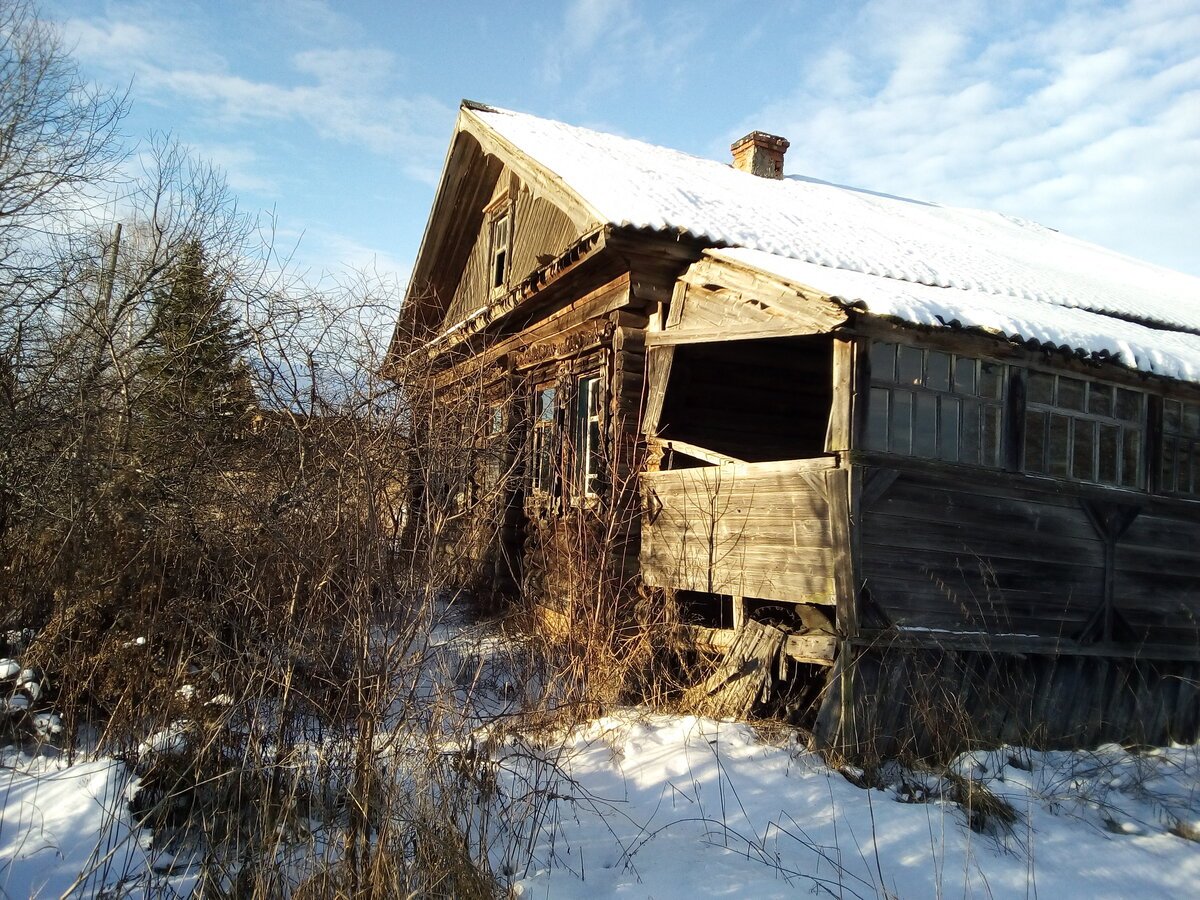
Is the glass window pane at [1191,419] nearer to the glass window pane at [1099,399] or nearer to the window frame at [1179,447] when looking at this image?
the window frame at [1179,447]

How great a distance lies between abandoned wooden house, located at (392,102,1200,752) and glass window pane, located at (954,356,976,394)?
0.06 feet

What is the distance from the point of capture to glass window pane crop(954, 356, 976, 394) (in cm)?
695

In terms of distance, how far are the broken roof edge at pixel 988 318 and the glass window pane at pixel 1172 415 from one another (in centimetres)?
37

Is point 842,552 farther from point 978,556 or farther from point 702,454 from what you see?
point 702,454

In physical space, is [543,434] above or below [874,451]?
above

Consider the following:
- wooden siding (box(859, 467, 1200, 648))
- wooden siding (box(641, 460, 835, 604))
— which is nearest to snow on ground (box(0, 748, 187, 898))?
wooden siding (box(641, 460, 835, 604))

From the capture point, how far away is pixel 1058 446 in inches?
293

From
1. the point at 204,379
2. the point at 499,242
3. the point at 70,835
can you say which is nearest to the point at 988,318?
the point at 70,835

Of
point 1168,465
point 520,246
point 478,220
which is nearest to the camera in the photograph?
point 1168,465

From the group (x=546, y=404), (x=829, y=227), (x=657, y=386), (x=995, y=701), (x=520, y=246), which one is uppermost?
(x=829, y=227)

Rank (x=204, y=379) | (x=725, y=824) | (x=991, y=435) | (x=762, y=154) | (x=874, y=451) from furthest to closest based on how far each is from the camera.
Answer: (x=762, y=154) → (x=204, y=379) → (x=991, y=435) → (x=874, y=451) → (x=725, y=824)

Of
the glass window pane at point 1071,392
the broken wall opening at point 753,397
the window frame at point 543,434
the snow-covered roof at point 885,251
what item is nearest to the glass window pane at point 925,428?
the snow-covered roof at point 885,251

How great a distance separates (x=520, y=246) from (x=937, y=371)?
7.01m

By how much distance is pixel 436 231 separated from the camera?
14734 millimetres
